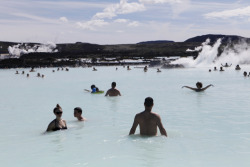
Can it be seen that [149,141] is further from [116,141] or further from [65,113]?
[65,113]

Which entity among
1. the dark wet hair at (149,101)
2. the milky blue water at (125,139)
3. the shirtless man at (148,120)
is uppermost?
the dark wet hair at (149,101)

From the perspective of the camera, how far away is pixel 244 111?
1087 centimetres

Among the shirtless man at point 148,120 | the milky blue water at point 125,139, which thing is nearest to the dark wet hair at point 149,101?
the shirtless man at point 148,120

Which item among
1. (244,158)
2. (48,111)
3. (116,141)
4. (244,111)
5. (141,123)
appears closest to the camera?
(244,158)

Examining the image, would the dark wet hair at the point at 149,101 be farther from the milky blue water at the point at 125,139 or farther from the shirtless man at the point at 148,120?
the milky blue water at the point at 125,139

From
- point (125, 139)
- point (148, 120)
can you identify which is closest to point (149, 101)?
point (148, 120)

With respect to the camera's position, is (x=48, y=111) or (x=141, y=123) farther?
(x=48, y=111)

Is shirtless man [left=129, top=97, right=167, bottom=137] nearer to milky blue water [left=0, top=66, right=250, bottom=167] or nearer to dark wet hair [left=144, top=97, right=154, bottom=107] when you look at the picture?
dark wet hair [left=144, top=97, right=154, bottom=107]

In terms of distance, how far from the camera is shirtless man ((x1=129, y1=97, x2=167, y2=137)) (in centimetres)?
636

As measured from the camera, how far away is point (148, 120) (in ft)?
21.4

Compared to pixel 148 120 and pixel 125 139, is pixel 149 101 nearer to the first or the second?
pixel 148 120

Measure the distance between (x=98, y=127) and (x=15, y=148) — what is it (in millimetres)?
2521

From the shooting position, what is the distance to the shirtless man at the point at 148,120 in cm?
636

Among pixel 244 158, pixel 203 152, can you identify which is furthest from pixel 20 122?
pixel 244 158
